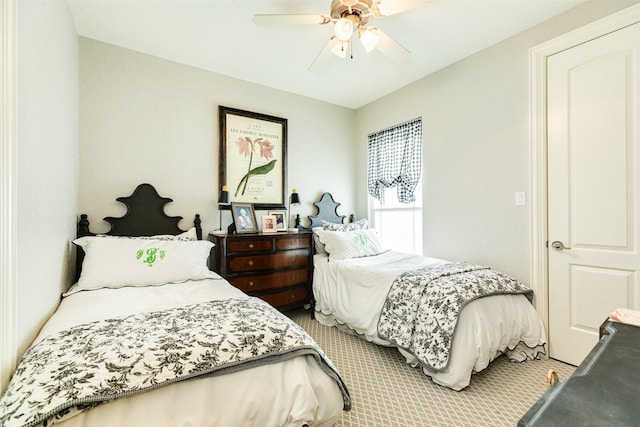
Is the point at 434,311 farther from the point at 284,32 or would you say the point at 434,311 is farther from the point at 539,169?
the point at 284,32

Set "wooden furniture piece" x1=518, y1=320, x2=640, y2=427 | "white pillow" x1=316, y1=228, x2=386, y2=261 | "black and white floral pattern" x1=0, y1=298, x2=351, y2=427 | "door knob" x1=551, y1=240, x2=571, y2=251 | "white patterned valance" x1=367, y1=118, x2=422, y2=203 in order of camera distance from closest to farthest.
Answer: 1. "wooden furniture piece" x1=518, y1=320, x2=640, y2=427
2. "black and white floral pattern" x1=0, y1=298, x2=351, y2=427
3. "door knob" x1=551, y1=240, x2=571, y2=251
4. "white pillow" x1=316, y1=228, x2=386, y2=261
5. "white patterned valance" x1=367, y1=118, x2=422, y2=203

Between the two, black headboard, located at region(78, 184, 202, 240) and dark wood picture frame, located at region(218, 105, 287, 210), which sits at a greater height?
dark wood picture frame, located at region(218, 105, 287, 210)

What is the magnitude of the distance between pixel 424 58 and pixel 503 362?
9.03 feet

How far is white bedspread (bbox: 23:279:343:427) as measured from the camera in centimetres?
85

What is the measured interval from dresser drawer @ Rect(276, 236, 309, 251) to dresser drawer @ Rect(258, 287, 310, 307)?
45 centimetres

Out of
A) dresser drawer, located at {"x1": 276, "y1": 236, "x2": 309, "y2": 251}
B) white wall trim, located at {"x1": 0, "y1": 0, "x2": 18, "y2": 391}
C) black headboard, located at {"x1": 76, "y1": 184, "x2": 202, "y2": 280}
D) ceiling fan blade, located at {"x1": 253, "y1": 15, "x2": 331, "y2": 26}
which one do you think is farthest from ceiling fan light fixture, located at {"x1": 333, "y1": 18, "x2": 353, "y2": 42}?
black headboard, located at {"x1": 76, "y1": 184, "x2": 202, "y2": 280}

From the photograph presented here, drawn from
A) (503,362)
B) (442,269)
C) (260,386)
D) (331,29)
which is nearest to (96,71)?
(331,29)

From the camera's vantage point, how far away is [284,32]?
226cm

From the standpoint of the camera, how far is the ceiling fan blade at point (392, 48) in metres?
1.87

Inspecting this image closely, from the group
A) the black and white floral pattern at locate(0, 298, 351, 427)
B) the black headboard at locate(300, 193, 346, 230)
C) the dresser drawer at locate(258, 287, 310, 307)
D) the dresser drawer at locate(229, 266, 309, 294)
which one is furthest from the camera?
the black headboard at locate(300, 193, 346, 230)

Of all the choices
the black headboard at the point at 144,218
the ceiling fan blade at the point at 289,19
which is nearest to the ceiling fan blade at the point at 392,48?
the ceiling fan blade at the point at 289,19

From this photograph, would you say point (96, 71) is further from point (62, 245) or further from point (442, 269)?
point (442, 269)

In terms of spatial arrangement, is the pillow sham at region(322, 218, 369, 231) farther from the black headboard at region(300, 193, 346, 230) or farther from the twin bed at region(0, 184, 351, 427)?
the twin bed at region(0, 184, 351, 427)

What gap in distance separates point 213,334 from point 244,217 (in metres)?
1.86
